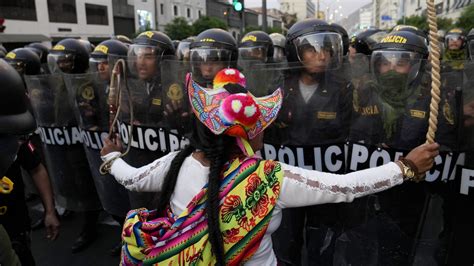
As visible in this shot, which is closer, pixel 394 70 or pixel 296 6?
pixel 394 70

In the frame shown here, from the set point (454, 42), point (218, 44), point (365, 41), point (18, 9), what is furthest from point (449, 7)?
point (218, 44)

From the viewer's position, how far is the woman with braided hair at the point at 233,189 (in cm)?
152

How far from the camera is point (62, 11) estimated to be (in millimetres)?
34094

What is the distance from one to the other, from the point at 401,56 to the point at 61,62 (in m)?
3.62

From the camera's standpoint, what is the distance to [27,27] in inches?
1188

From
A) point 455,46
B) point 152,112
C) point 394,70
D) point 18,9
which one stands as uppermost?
point 18,9

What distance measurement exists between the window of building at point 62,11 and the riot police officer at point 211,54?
33299 mm

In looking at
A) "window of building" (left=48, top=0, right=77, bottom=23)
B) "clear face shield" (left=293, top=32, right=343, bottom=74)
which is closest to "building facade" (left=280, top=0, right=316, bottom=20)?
"window of building" (left=48, top=0, right=77, bottom=23)

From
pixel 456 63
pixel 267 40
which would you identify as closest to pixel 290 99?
pixel 456 63

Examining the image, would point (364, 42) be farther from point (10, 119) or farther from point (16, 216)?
point (10, 119)

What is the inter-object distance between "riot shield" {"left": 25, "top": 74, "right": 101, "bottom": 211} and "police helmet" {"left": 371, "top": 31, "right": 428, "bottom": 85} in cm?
265

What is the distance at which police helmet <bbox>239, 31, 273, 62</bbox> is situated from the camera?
519cm

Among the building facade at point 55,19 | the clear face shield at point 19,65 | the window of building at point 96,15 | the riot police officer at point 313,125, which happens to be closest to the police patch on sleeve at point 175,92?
the riot police officer at point 313,125

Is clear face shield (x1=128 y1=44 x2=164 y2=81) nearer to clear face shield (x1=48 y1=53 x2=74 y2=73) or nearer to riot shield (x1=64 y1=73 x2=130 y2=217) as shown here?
riot shield (x1=64 y1=73 x2=130 y2=217)
